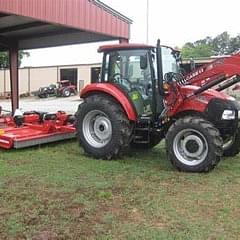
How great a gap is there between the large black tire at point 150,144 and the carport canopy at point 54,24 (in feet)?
13.3

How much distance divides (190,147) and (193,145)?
0.06 meters

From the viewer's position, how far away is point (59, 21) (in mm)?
12461

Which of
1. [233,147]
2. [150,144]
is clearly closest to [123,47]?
[150,144]

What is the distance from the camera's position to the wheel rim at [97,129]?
931cm

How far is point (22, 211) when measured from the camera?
5.75m

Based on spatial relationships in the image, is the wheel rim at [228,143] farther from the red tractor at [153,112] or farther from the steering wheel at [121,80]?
the steering wheel at [121,80]

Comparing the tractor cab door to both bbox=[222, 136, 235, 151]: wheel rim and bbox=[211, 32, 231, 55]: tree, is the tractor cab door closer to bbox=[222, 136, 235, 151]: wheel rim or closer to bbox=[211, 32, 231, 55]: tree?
bbox=[222, 136, 235, 151]: wheel rim

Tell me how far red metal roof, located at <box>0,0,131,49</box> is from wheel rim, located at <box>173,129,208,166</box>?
5.23 metres

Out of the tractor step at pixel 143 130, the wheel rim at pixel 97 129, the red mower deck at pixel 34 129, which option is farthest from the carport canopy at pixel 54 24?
the tractor step at pixel 143 130

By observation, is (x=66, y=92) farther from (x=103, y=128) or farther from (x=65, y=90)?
(x=103, y=128)

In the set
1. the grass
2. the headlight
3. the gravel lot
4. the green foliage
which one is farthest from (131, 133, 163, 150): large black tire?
the green foliage

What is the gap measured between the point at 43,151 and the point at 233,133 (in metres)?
3.80

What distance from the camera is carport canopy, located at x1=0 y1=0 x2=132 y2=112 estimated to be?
38.6 ft

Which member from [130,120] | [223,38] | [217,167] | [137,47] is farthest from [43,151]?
[223,38]
